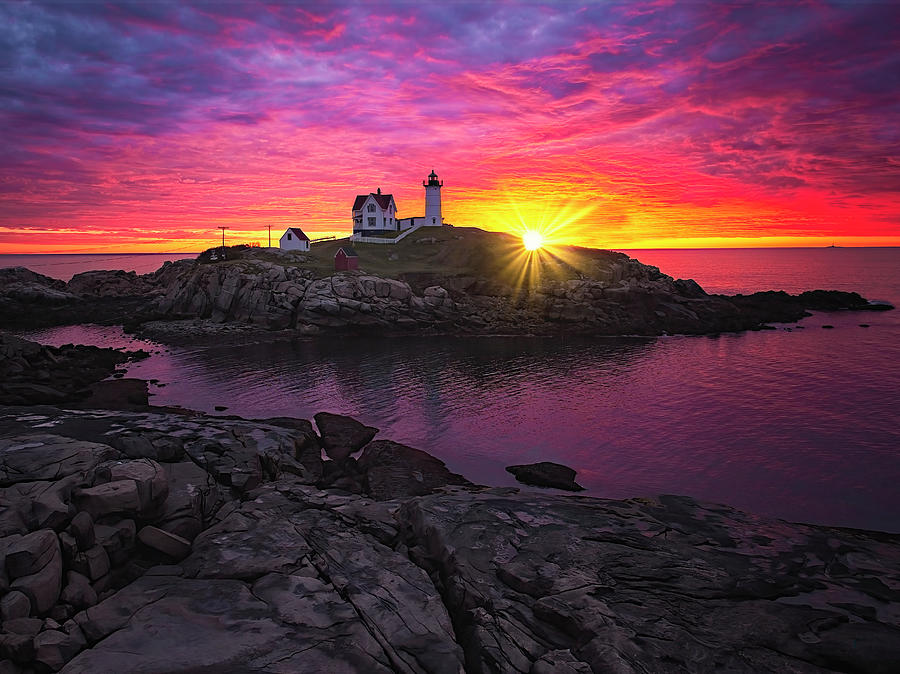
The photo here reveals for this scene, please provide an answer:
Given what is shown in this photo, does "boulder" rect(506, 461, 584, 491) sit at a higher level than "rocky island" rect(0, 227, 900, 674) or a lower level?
lower

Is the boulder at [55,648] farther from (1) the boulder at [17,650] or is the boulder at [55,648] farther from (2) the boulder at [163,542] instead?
(2) the boulder at [163,542]

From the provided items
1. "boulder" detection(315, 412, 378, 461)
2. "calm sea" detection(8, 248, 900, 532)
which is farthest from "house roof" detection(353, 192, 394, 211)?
"boulder" detection(315, 412, 378, 461)

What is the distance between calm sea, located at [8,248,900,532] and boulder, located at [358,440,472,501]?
1.50m

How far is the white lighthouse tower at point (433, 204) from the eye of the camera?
114 meters

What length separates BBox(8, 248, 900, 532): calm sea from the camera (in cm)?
2355

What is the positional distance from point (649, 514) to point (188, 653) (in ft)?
49.2

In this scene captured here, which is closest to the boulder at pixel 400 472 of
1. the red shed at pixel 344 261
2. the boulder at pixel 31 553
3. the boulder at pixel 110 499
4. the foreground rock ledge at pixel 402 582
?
the foreground rock ledge at pixel 402 582

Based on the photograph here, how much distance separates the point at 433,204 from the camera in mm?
Result: 114500

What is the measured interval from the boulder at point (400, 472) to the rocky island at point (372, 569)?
0.15 meters

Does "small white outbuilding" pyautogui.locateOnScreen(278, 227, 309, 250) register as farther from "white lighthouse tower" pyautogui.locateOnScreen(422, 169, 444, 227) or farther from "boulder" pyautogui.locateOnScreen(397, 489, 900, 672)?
"boulder" pyautogui.locateOnScreen(397, 489, 900, 672)

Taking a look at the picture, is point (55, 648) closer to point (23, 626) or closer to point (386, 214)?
point (23, 626)

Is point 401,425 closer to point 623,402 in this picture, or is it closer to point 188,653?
point 623,402

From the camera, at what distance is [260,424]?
26562 mm

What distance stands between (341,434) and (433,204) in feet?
307
